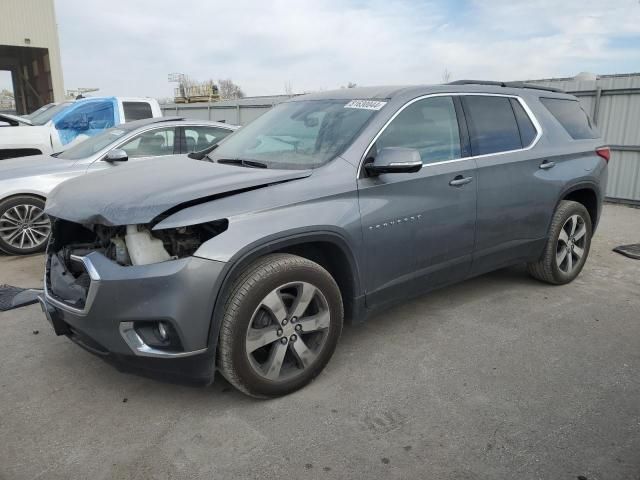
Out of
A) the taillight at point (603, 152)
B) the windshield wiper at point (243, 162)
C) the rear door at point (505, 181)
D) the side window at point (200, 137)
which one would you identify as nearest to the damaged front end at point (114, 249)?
the windshield wiper at point (243, 162)

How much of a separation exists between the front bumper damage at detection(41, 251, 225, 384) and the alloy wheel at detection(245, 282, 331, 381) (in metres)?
0.29

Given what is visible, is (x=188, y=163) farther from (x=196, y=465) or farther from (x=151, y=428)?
(x=196, y=465)

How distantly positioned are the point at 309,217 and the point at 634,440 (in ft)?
6.66

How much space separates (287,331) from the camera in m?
2.90

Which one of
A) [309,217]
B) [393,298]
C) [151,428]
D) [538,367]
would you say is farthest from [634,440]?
[151,428]

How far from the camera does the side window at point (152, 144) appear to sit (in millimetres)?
6379

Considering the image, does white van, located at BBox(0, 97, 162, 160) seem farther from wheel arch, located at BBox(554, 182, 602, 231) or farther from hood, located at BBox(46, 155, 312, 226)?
wheel arch, located at BBox(554, 182, 602, 231)

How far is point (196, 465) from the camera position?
2.43 meters

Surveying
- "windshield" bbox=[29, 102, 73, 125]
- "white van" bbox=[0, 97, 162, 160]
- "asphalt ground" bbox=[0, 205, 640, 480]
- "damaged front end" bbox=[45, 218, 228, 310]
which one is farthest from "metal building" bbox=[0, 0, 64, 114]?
"damaged front end" bbox=[45, 218, 228, 310]

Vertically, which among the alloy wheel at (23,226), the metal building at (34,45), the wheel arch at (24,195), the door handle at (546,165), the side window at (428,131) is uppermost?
the metal building at (34,45)

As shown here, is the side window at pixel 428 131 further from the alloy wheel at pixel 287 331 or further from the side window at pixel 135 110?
the side window at pixel 135 110

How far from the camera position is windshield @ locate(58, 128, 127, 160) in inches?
249

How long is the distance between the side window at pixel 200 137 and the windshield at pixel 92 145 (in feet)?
2.59

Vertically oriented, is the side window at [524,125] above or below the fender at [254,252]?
above
